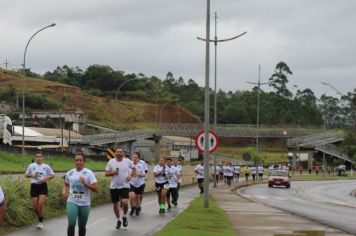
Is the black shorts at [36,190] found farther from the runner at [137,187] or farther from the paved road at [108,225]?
the runner at [137,187]

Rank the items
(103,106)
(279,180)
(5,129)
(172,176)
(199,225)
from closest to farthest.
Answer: (199,225)
(172,176)
(279,180)
(5,129)
(103,106)

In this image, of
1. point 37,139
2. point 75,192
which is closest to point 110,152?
point 75,192

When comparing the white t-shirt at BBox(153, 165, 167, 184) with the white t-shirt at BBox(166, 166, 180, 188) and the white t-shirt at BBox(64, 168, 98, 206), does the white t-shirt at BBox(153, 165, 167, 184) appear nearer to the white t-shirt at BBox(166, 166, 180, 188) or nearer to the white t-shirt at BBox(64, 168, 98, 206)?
the white t-shirt at BBox(166, 166, 180, 188)

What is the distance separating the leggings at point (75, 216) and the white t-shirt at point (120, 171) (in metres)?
4.61

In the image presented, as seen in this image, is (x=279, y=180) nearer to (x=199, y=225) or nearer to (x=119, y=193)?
(x=199, y=225)

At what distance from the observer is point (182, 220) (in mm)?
17953

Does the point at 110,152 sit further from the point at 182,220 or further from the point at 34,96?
the point at 34,96

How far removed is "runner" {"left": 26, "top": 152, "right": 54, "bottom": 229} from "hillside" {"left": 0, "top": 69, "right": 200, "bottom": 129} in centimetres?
11982

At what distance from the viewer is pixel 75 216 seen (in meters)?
11.8

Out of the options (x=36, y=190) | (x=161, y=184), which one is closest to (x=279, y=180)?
(x=161, y=184)

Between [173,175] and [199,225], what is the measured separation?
5.53 meters

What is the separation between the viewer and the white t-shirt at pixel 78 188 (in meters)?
11.8

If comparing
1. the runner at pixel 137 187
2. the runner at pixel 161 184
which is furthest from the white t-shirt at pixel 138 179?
the runner at pixel 161 184

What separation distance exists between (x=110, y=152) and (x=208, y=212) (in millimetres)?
12379
